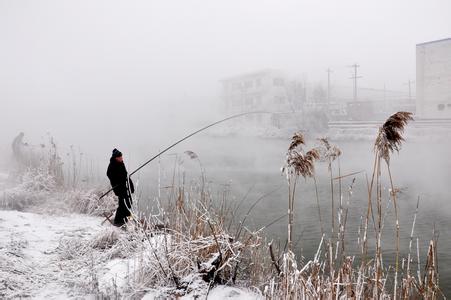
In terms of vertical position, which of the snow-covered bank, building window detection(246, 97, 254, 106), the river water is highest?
building window detection(246, 97, 254, 106)

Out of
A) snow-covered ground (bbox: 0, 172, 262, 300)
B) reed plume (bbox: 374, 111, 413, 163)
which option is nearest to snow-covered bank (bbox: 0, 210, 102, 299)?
snow-covered ground (bbox: 0, 172, 262, 300)

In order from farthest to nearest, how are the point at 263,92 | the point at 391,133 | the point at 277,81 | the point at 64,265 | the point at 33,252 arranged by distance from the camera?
the point at 277,81 → the point at 263,92 → the point at 33,252 → the point at 64,265 → the point at 391,133

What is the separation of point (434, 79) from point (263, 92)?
24.4 meters

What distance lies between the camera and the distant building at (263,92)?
170 feet

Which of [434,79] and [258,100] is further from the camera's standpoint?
[258,100]

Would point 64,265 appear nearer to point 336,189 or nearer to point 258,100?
point 336,189

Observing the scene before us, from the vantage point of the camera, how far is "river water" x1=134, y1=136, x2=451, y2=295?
1062cm

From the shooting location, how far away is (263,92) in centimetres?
5266

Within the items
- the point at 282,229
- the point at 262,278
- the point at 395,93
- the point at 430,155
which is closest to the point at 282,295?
the point at 262,278

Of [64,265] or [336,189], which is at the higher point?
[64,265]

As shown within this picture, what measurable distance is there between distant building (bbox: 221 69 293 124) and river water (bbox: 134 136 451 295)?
38.0ft

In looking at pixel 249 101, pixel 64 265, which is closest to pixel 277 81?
pixel 249 101

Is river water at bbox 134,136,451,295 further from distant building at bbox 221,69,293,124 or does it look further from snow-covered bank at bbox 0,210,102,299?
distant building at bbox 221,69,293,124

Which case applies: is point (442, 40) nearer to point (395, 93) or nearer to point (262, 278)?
point (262, 278)
